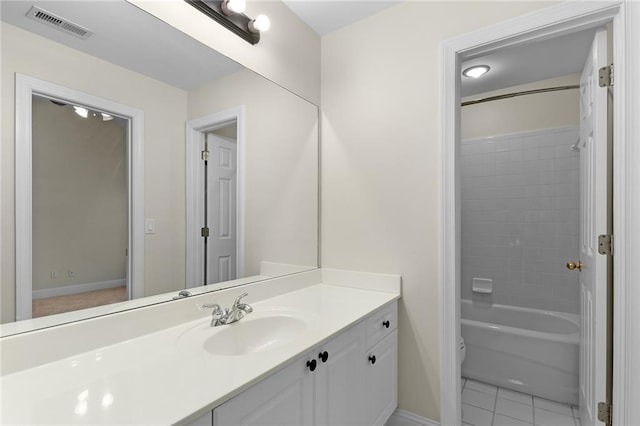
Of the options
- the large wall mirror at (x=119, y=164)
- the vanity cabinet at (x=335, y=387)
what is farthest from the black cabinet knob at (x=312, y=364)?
the large wall mirror at (x=119, y=164)

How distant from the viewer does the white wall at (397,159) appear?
1.66m

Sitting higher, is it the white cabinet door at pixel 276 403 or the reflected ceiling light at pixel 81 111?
the reflected ceiling light at pixel 81 111

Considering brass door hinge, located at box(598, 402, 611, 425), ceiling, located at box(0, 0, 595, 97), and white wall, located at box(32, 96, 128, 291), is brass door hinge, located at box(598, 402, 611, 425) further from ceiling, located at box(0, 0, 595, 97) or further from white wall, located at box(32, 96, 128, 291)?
white wall, located at box(32, 96, 128, 291)

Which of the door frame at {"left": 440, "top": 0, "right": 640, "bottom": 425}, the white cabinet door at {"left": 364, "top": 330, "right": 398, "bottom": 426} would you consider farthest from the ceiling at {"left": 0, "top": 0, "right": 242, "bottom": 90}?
the white cabinet door at {"left": 364, "top": 330, "right": 398, "bottom": 426}

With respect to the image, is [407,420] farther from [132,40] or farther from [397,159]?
[132,40]

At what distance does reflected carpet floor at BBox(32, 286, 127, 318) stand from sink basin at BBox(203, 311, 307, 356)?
361mm

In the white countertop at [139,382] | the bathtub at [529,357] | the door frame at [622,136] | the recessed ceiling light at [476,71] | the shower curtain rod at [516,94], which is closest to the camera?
the white countertop at [139,382]

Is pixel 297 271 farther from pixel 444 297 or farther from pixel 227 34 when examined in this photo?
pixel 227 34

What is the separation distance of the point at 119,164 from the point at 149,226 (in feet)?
0.84

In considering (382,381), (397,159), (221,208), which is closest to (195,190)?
(221,208)

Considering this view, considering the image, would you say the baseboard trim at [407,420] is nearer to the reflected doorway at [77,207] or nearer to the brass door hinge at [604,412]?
the brass door hinge at [604,412]

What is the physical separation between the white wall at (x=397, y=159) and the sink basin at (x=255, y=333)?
0.66m

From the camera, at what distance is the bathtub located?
2039mm

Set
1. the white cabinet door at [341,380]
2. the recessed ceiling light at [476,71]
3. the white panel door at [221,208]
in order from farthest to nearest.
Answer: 1. the recessed ceiling light at [476,71]
2. the white panel door at [221,208]
3. the white cabinet door at [341,380]
